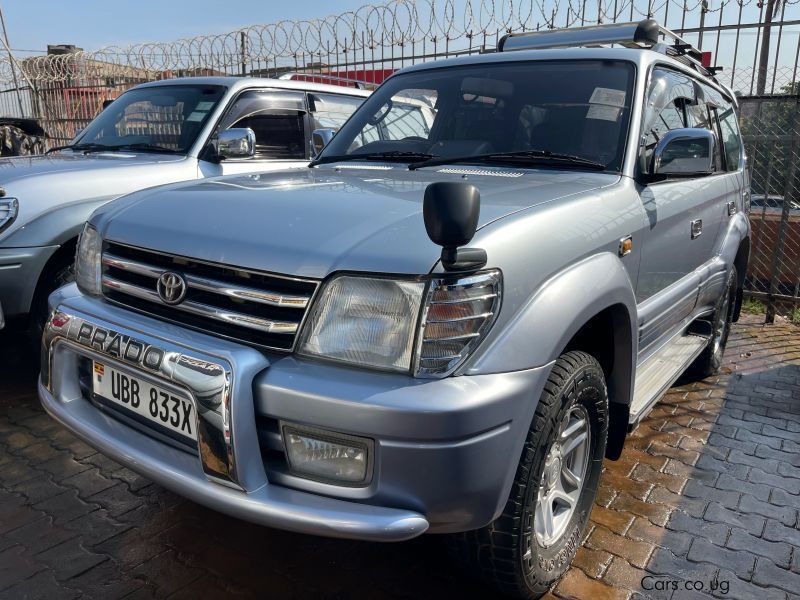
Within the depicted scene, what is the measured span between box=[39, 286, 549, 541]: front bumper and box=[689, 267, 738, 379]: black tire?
2923mm

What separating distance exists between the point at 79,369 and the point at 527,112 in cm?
211

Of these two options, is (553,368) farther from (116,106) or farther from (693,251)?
(116,106)

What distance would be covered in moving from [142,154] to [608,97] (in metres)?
3.20

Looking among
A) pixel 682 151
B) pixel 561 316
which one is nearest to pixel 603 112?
pixel 682 151

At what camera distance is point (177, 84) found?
4.93m

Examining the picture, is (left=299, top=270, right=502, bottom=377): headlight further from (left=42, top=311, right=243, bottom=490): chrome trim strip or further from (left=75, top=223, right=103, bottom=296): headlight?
(left=75, top=223, right=103, bottom=296): headlight

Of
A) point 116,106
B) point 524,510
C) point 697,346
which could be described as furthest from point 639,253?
point 116,106

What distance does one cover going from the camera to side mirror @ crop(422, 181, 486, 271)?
162cm

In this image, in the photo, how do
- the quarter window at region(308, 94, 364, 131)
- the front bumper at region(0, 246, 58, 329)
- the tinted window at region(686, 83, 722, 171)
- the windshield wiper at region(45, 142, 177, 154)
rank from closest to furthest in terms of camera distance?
1. the front bumper at region(0, 246, 58, 329)
2. the tinted window at region(686, 83, 722, 171)
3. the windshield wiper at region(45, 142, 177, 154)
4. the quarter window at region(308, 94, 364, 131)

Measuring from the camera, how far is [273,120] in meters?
5.07

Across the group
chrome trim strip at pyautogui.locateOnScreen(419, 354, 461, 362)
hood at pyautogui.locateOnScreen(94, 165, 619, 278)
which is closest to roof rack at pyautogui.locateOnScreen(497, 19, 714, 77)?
hood at pyautogui.locateOnScreen(94, 165, 619, 278)

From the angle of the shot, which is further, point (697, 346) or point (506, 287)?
point (697, 346)

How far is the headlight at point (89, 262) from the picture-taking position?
238 cm

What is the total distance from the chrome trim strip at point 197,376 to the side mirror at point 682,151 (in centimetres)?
190
